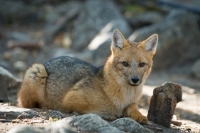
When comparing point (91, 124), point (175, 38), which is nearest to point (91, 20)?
point (175, 38)

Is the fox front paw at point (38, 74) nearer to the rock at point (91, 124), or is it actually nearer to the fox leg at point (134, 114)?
the fox leg at point (134, 114)

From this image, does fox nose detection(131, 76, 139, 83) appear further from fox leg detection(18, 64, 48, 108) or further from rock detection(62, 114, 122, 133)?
fox leg detection(18, 64, 48, 108)

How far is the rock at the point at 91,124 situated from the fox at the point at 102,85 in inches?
68.3

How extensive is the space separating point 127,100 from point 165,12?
52.9 ft

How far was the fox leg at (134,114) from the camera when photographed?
8.42 meters

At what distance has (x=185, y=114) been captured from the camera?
39.0ft

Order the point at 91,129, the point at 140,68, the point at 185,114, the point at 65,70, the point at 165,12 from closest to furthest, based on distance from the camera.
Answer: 1. the point at 91,129
2. the point at 140,68
3. the point at 65,70
4. the point at 185,114
5. the point at 165,12

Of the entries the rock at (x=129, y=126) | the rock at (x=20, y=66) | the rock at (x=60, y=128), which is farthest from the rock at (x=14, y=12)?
the rock at (x=60, y=128)

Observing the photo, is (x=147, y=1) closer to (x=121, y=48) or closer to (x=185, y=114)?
(x=185, y=114)

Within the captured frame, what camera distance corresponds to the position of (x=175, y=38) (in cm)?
1975

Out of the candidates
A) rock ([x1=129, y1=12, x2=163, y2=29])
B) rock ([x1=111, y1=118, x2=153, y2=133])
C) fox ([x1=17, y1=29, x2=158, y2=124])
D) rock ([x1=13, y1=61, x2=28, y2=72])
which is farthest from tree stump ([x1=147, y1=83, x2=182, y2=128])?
rock ([x1=129, y1=12, x2=163, y2=29])

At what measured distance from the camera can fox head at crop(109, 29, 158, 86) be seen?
339 inches

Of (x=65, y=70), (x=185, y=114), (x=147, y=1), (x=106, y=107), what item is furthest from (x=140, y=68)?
(x=147, y=1)

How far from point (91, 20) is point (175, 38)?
4893 millimetres
